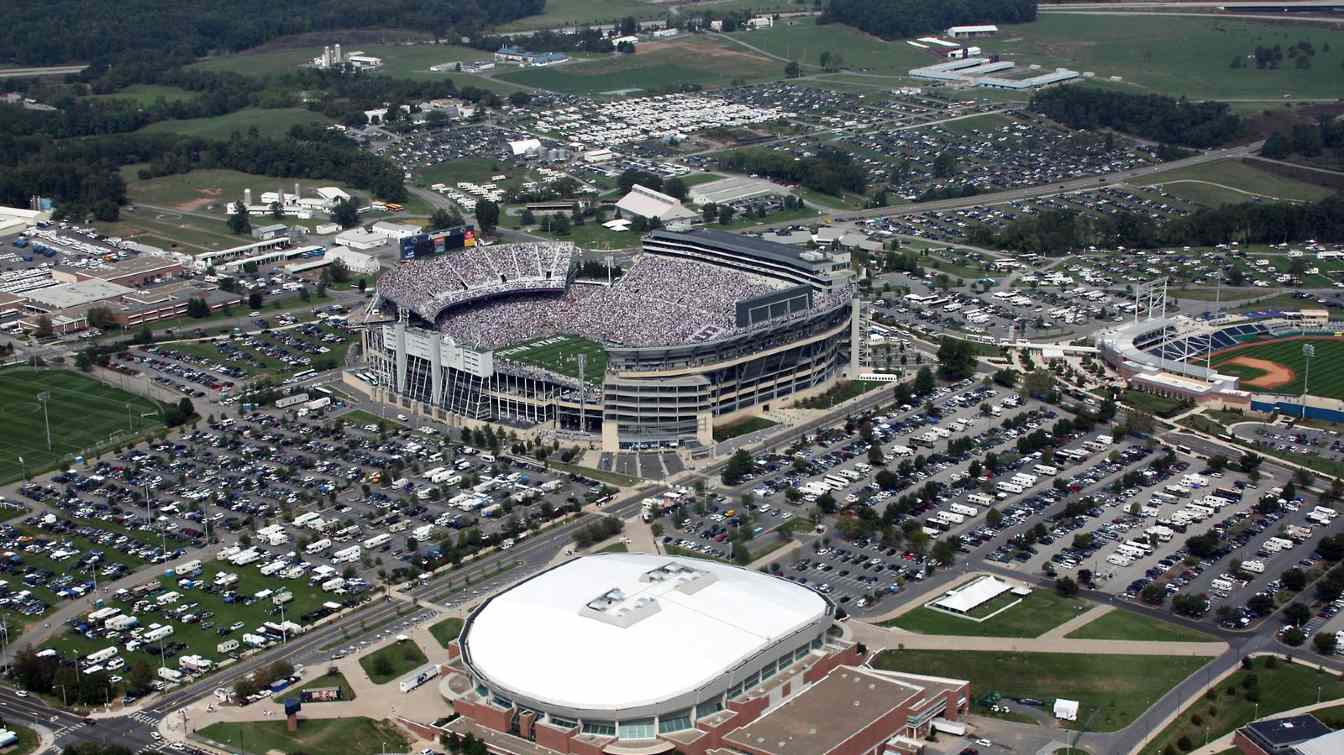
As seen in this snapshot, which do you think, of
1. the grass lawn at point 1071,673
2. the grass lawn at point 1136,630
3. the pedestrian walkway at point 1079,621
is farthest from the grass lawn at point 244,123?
the grass lawn at point 1136,630

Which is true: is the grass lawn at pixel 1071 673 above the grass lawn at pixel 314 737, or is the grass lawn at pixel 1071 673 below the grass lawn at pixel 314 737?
below

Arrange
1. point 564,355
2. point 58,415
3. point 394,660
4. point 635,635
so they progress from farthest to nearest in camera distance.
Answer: point 58,415, point 564,355, point 394,660, point 635,635

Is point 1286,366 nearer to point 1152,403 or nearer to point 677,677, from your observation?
point 1152,403

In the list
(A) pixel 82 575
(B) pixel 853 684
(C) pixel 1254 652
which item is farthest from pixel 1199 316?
(A) pixel 82 575

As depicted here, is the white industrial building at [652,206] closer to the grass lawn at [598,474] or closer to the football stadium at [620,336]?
the football stadium at [620,336]

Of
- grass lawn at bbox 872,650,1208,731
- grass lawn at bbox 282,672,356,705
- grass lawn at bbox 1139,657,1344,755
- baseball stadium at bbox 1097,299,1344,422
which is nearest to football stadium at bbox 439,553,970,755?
grass lawn at bbox 872,650,1208,731

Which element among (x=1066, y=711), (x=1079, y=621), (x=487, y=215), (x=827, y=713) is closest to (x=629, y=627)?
(x=827, y=713)

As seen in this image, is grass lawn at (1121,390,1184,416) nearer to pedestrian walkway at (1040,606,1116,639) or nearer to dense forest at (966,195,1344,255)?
pedestrian walkway at (1040,606,1116,639)
